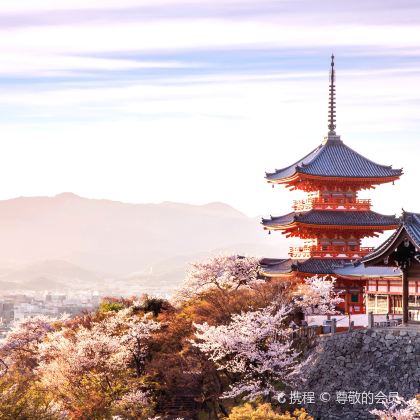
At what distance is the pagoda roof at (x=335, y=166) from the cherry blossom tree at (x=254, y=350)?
1900cm

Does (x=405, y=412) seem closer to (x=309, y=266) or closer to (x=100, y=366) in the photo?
(x=100, y=366)

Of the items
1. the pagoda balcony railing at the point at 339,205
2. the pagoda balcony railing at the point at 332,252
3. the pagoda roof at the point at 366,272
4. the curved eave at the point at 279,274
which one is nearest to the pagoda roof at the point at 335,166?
the pagoda balcony railing at the point at 339,205

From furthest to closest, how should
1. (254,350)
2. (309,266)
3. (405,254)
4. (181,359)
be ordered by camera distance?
(309,266) → (181,359) → (254,350) → (405,254)

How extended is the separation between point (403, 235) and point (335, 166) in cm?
2405

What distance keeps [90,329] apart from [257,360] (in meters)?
17.0

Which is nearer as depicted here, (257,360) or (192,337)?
(257,360)

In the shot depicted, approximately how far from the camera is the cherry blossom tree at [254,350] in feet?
139

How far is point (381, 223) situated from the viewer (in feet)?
201

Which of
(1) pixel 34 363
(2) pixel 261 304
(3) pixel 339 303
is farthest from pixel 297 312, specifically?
(1) pixel 34 363

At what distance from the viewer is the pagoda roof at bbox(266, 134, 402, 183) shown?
62.0 metres

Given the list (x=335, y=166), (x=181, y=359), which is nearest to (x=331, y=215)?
(x=335, y=166)

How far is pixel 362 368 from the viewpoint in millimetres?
39688

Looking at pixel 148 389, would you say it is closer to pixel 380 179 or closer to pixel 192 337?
pixel 192 337

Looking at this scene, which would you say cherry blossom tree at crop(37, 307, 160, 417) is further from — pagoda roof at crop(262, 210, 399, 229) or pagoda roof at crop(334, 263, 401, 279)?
pagoda roof at crop(262, 210, 399, 229)
